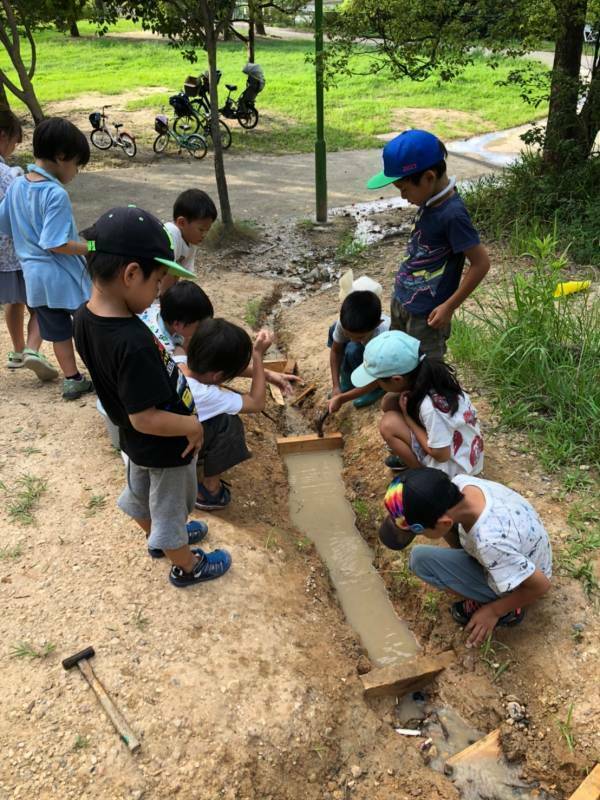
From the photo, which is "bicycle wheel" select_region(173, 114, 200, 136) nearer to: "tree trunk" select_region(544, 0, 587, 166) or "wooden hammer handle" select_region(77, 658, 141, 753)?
"tree trunk" select_region(544, 0, 587, 166)

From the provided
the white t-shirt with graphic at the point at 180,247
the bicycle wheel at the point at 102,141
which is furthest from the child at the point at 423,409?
the bicycle wheel at the point at 102,141

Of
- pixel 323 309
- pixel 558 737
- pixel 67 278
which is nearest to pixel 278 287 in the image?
pixel 323 309

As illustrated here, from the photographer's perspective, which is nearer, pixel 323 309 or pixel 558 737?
pixel 558 737

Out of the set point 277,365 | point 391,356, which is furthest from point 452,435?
point 277,365

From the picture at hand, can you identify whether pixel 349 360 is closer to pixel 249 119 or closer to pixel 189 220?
pixel 189 220

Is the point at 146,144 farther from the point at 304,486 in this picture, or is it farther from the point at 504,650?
the point at 504,650

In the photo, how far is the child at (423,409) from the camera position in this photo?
9.34ft

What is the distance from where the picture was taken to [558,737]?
2.37 meters

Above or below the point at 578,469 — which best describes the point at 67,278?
above

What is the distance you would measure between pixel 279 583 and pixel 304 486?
1.12m

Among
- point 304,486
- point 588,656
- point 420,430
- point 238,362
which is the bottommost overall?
point 304,486

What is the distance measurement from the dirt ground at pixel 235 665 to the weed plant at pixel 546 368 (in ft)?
0.94

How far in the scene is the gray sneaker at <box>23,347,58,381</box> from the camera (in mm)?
4242

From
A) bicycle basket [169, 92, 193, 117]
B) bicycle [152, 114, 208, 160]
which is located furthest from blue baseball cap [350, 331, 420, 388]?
bicycle basket [169, 92, 193, 117]
